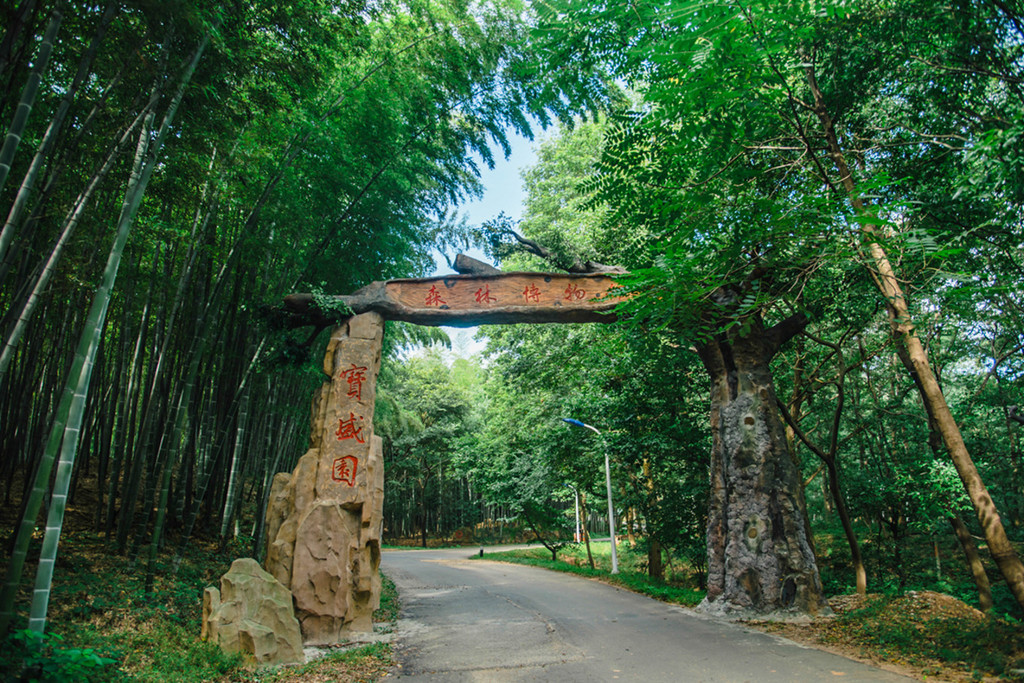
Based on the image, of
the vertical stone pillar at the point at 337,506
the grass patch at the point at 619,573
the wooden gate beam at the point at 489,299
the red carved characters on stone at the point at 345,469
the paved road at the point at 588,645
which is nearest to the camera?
the paved road at the point at 588,645

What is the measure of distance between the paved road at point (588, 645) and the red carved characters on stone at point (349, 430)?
73.8 inches

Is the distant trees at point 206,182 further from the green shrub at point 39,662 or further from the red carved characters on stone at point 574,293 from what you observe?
the red carved characters on stone at point 574,293

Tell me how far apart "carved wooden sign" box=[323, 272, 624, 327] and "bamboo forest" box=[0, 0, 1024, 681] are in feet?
0.16

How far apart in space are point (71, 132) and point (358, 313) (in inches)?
104

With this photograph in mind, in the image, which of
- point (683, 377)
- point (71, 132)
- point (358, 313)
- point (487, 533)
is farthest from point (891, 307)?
point (487, 533)

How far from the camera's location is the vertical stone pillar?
15.5ft

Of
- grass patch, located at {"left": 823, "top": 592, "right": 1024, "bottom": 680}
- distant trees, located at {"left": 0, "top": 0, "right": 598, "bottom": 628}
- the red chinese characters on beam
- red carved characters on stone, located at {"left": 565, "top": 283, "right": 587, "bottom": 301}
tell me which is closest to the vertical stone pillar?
distant trees, located at {"left": 0, "top": 0, "right": 598, "bottom": 628}

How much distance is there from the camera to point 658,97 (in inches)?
138

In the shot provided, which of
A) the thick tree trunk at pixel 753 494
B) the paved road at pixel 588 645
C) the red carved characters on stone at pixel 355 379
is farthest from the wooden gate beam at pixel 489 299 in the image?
the paved road at pixel 588 645

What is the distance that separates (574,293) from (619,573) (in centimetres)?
617

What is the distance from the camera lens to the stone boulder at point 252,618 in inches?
155

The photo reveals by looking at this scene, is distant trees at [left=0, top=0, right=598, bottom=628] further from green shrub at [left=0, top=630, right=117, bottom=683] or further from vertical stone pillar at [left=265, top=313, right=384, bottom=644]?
vertical stone pillar at [left=265, top=313, right=384, bottom=644]

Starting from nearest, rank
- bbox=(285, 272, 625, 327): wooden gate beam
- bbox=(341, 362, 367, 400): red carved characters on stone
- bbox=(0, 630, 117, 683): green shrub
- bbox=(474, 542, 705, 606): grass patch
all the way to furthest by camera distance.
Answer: bbox=(0, 630, 117, 683): green shrub → bbox=(341, 362, 367, 400): red carved characters on stone → bbox=(285, 272, 625, 327): wooden gate beam → bbox=(474, 542, 705, 606): grass patch

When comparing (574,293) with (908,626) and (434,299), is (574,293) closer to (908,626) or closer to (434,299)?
(434,299)
